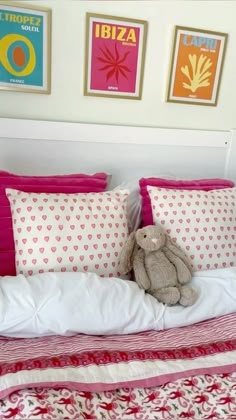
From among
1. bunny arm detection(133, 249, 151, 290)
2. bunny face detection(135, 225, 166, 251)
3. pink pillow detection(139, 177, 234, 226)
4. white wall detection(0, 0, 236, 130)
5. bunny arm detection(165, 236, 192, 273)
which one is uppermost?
white wall detection(0, 0, 236, 130)

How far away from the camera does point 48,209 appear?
123 centimetres

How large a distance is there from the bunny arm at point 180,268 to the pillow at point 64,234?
0.18m

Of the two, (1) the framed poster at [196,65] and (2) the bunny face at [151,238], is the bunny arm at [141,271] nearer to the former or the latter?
(2) the bunny face at [151,238]

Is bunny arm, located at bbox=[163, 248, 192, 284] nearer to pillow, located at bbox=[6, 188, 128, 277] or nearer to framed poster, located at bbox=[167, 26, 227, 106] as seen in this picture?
pillow, located at bbox=[6, 188, 128, 277]

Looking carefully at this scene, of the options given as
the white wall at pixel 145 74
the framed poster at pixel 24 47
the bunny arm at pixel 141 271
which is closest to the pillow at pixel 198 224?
the bunny arm at pixel 141 271

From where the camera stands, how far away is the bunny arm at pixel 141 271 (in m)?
1.21

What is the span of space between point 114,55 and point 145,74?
17cm

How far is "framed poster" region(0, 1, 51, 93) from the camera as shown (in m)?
1.39

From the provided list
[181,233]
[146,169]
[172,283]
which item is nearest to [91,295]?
[172,283]

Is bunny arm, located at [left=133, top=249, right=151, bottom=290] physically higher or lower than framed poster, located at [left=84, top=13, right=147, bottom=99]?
lower

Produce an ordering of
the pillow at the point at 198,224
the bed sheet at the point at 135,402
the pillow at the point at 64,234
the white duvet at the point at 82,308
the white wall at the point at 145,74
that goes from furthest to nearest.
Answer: the white wall at the point at 145,74 < the pillow at the point at 198,224 < the pillow at the point at 64,234 < the white duvet at the point at 82,308 < the bed sheet at the point at 135,402

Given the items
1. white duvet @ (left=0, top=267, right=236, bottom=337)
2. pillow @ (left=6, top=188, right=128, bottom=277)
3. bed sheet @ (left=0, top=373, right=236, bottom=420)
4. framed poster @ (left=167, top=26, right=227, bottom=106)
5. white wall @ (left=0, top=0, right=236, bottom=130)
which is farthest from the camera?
framed poster @ (left=167, top=26, right=227, bottom=106)

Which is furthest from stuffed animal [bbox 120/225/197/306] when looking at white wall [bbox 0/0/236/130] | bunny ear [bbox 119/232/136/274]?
white wall [bbox 0/0/236/130]

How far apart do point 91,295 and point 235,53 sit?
1355 mm
